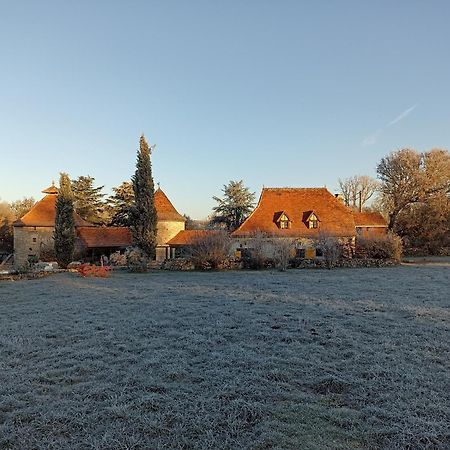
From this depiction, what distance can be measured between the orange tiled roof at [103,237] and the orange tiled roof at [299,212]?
10.3 metres

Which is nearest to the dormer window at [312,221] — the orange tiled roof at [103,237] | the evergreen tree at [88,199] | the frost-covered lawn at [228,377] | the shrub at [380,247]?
the shrub at [380,247]

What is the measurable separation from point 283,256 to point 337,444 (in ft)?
61.5

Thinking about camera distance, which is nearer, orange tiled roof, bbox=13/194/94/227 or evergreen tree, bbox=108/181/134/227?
orange tiled roof, bbox=13/194/94/227

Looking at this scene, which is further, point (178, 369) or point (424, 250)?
point (424, 250)

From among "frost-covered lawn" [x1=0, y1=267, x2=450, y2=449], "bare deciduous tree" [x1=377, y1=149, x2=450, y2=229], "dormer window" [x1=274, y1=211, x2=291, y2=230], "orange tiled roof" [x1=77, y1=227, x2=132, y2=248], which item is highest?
"bare deciduous tree" [x1=377, y1=149, x2=450, y2=229]

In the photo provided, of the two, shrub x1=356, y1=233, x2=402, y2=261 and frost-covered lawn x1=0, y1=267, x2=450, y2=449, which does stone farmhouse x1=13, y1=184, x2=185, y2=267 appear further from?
frost-covered lawn x1=0, y1=267, x2=450, y2=449

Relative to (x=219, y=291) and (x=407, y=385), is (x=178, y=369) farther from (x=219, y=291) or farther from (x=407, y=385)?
(x=219, y=291)

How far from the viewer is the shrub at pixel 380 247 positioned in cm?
2492

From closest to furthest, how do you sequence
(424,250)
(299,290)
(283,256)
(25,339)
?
(25,339)
(299,290)
(283,256)
(424,250)

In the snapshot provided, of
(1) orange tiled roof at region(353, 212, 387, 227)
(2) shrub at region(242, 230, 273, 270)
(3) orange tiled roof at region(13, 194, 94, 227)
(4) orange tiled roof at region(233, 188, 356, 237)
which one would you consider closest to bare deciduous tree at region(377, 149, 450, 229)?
(1) orange tiled roof at region(353, 212, 387, 227)

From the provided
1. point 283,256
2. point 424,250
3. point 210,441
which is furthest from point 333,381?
point 424,250

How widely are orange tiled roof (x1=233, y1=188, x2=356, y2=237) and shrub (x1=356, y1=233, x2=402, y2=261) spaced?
7.83ft

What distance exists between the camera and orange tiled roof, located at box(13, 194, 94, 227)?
3106cm

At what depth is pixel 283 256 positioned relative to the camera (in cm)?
2188
